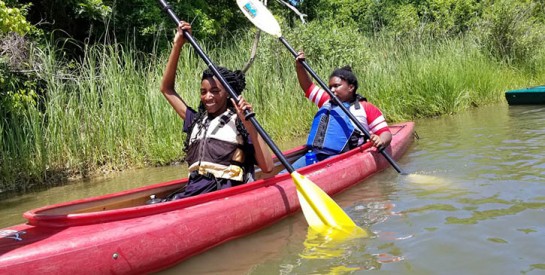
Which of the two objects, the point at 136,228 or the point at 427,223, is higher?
the point at 136,228

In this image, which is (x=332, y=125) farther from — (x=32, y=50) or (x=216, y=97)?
(x=32, y=50)

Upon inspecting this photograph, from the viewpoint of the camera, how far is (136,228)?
267 cm

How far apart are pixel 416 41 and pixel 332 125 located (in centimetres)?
633

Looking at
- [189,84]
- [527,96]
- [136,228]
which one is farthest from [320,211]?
[527,96]

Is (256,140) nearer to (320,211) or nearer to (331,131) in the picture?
(320,211)

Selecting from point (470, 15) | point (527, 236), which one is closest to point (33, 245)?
point (527, 236)

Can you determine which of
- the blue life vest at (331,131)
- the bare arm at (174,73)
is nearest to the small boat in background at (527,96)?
the blue life vest at (331,131)

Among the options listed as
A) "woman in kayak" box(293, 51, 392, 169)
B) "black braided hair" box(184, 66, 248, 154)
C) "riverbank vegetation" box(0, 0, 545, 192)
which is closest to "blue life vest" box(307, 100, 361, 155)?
"woman in kayak" box(293, 51, 392, 169)

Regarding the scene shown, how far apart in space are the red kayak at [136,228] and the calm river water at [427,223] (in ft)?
0.35

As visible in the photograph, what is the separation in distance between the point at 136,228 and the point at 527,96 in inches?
330

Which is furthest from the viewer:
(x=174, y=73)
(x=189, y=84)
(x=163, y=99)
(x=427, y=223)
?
(x=189, y=84)

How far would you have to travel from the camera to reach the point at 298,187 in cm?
363

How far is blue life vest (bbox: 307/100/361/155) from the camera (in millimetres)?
5055

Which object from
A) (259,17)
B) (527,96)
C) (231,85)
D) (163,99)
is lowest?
(527,96)
